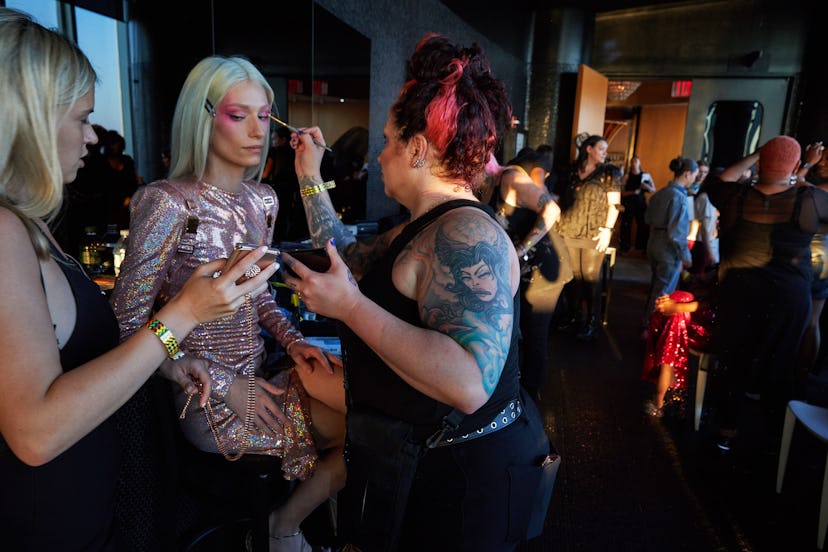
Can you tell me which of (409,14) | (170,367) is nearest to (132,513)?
(170,367)

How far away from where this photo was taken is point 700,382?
11.2 feet

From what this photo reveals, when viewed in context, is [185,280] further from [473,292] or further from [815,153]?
[815,153]

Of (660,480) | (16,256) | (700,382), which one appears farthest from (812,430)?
(16,256)

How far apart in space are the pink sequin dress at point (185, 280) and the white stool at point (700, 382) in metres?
2.77

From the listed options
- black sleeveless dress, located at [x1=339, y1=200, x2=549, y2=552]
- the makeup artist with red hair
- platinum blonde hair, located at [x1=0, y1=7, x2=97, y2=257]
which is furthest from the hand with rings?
platinum blonde hair, located at [x1=0, y1=7, x2=97, y2=257]

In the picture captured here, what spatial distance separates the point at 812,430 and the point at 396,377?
2.25 meters

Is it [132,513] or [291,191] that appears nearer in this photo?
[132,513]

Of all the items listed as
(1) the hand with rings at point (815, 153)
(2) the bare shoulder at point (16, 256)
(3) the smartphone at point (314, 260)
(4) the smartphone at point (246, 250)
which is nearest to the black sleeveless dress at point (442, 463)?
(3) the smartphone at point (314, 260)

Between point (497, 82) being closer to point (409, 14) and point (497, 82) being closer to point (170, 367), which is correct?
point (170, 367)

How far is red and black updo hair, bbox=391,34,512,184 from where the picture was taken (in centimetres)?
117

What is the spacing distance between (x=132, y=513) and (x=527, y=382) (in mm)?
2620

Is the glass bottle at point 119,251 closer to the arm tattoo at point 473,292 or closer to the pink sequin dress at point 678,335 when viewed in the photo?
the arm tattoo at point 473,292

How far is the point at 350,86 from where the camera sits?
14.4 feet

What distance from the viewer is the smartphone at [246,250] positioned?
1.05 metres
